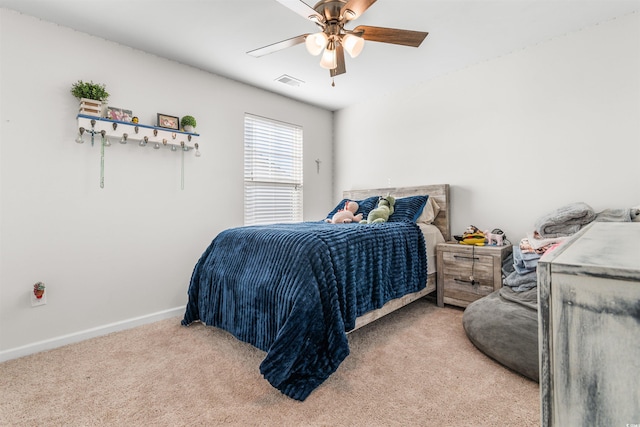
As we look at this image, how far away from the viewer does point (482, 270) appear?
8.55 ft

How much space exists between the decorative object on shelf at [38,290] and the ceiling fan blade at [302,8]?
250 cm

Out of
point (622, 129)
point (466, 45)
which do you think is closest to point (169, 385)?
point (466, 45)

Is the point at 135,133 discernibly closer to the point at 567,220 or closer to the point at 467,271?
the point at 467,271

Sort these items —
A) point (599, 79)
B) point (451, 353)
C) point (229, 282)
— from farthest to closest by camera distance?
point (599, 79) → point (229, 282) → point (451, 353)

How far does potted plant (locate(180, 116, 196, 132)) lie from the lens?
283cm

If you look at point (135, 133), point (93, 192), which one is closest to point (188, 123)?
point (135, 133)

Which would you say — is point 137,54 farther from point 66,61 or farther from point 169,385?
point 169,385

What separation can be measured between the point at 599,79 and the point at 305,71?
252 centimetres

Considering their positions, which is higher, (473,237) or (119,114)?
(119,114)

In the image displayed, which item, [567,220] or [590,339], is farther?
[567,220]

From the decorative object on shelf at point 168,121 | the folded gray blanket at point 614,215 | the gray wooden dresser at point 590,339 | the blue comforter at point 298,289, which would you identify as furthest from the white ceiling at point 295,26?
the gray wooden dresser at point 590,339

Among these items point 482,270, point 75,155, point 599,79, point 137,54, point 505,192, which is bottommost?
point 482,270

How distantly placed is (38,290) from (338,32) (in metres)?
2.71

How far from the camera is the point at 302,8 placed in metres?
1.71
